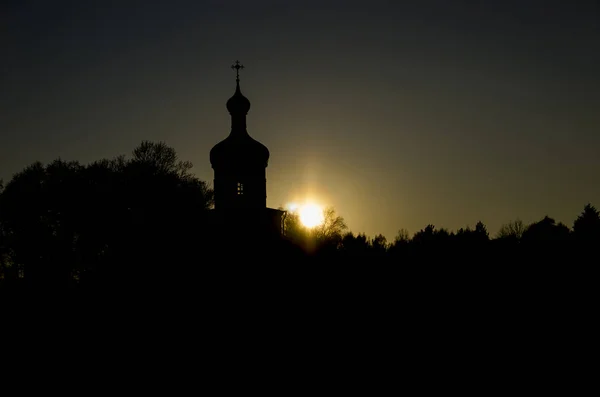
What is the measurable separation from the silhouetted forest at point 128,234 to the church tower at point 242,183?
1555 millimetres

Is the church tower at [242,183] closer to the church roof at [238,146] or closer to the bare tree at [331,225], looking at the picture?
the church roof at [238,146]

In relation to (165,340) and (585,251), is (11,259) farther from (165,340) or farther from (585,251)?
(585,251)

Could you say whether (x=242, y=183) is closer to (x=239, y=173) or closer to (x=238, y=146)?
(x=239, y=173)

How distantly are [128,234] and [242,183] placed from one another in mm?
7592

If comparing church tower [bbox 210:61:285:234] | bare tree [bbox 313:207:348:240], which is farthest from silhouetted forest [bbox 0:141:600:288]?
bare tree [bbox 313:207:348:240]

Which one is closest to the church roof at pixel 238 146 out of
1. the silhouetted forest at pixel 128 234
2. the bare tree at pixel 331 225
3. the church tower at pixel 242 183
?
the church tower at pixel 242 183

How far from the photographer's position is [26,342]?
27.0 meters

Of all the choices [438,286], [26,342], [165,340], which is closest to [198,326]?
[165,340]

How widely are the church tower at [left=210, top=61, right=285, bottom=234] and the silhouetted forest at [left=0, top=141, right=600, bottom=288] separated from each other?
155cm

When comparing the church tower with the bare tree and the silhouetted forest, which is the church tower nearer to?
the silhouetted forest

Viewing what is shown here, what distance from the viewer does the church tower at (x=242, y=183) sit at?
38938mm

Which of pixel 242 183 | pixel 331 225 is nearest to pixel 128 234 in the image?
pixel 242 183

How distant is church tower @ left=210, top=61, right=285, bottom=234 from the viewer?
3894 cm

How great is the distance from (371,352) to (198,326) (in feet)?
25.4
